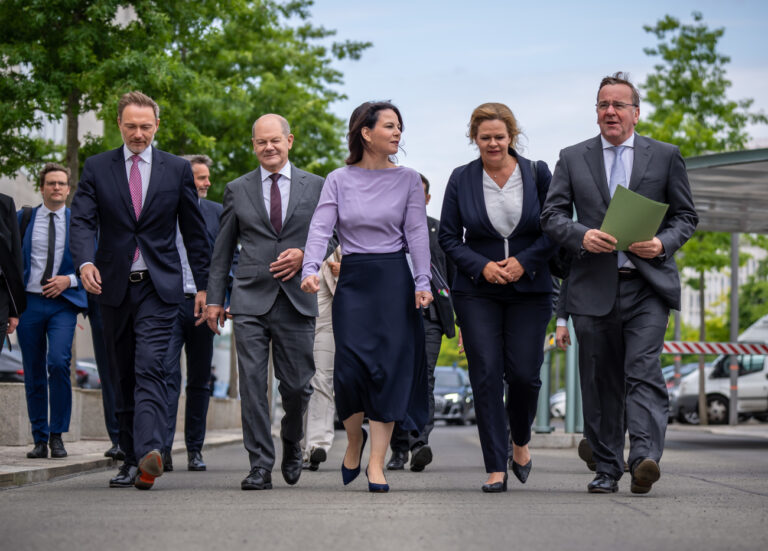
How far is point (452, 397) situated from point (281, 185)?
23398 mm

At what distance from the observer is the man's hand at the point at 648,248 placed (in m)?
7.20

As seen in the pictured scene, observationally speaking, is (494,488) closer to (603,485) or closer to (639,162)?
(603,485)

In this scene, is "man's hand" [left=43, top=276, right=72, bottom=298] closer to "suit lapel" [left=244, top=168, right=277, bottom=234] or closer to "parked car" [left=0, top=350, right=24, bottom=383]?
"suit lapel" [left=244, top=168, right=277, bottom=234]

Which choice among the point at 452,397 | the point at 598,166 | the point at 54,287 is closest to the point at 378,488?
the point at 598,166

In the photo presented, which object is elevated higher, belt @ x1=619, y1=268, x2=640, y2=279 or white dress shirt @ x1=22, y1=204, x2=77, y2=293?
white dress shirt @ x1=22, y1=204, x2=77, y2=293

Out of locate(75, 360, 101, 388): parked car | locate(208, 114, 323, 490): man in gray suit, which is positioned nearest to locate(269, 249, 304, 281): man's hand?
locate(208, 114, 323, 490): man in gray suit

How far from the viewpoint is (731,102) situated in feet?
102

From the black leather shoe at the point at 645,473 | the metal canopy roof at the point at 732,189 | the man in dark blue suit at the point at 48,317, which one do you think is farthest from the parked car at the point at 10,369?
the black leather shoe at the point at 645,473

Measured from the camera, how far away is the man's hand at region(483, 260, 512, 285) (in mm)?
A: 7402

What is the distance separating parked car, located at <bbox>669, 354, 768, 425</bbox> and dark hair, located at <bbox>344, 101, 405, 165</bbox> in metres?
25.7

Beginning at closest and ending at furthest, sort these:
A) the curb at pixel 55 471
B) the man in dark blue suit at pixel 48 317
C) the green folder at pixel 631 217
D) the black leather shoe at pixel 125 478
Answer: the green folder at pixel 631 217 → the black leather shoe at pixel 125 478 → the curb at pixel 55 471 → the man in dark blue suit at pixel 48 317

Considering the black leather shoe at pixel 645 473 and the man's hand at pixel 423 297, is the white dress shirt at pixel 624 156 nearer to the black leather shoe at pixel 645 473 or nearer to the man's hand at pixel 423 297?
the man's hand at pixel 423 297

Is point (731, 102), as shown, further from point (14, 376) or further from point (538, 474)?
point (538, 474)

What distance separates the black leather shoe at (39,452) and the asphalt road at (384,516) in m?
1.44
